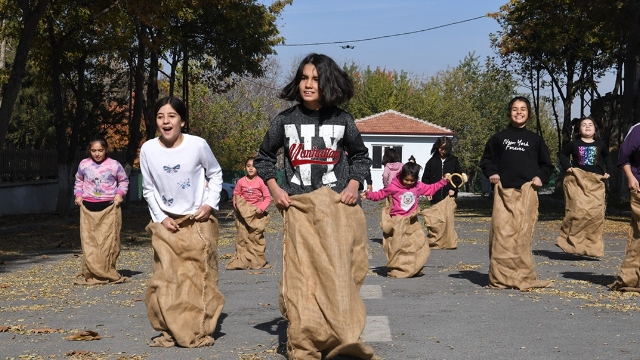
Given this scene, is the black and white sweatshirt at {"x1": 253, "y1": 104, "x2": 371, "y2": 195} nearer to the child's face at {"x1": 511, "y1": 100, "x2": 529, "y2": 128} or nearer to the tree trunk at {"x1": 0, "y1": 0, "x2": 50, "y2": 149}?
the child's face at {"x1": 511, "y1": 100, "x2": 529, "y2": 128}

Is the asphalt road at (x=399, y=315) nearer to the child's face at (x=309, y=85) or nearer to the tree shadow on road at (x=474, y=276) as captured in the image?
the tree shadow on road at (x=474, y=276)

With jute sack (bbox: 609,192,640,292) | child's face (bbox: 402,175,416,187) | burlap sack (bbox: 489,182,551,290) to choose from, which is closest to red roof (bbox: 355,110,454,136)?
child's face (bbox: 402,175,416,187)

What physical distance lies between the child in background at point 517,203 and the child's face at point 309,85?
15.3ft

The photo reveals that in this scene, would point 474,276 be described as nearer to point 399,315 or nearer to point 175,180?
point 399,315

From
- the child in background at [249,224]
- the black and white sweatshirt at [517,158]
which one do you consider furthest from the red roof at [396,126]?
the black and white sweatshirt at [517,158]

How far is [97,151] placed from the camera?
12.8 meters

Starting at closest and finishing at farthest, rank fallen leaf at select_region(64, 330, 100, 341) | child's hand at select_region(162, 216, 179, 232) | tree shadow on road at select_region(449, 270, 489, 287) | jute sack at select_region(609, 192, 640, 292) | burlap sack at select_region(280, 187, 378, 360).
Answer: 1. burlap sack at select_region(280, 187, 378, 360)
2. child's hand at select_region(162, 216, 179, 232)
3. fallen leaf at select_region(64, 330, 100, 341)
4. jute sack at select_region(609, 192, 640, 292)
5. tree shadow on road at select_region(449, 270, 489, 287)

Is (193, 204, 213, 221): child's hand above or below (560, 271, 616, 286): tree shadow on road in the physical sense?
above

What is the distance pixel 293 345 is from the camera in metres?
6.63

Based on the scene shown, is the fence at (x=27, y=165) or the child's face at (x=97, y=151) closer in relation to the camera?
the child's face at (x=97, y=151)

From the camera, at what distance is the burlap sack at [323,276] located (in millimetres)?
6570

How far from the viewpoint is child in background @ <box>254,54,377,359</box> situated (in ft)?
21.6

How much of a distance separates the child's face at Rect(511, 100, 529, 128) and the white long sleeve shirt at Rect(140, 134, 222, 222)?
441 cm

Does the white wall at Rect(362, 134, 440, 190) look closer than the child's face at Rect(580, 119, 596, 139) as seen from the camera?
No
